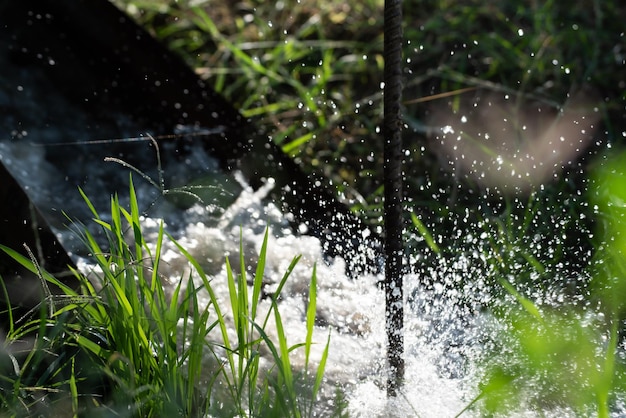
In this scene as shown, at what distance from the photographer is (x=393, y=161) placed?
5.39 ft

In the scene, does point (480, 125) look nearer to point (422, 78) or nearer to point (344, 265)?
point (422, 78)

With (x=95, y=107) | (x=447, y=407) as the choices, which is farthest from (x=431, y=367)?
(x=95, y=107)

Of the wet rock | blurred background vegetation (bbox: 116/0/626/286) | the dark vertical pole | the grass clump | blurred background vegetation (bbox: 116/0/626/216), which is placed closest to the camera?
the grass clump

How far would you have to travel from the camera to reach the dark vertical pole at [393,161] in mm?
1604

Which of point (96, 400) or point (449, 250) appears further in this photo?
point (449, 250)

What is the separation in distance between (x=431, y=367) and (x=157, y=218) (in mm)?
873

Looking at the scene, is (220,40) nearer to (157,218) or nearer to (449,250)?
(157,218)

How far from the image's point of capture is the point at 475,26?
3488mm

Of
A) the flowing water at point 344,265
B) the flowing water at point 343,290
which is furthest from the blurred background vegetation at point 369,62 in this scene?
the flowing water at point 343,290

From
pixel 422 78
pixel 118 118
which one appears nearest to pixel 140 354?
pixel 118 118

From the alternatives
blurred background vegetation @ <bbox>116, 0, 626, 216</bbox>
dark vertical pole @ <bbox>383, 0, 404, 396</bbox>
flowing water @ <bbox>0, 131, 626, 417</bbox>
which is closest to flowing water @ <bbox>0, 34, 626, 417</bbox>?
flowing water @ <bbox>0, 131, 626, 417</bbox>

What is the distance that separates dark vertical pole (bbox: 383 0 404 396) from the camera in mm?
1604

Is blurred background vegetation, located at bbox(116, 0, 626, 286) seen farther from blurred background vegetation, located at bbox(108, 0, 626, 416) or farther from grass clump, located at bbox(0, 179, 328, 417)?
grass clump, located at bbox(0, 179, 328, 417)

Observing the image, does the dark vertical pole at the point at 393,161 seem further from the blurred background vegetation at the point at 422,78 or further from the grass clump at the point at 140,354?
the blurred background vegetation at the point at 422,78
